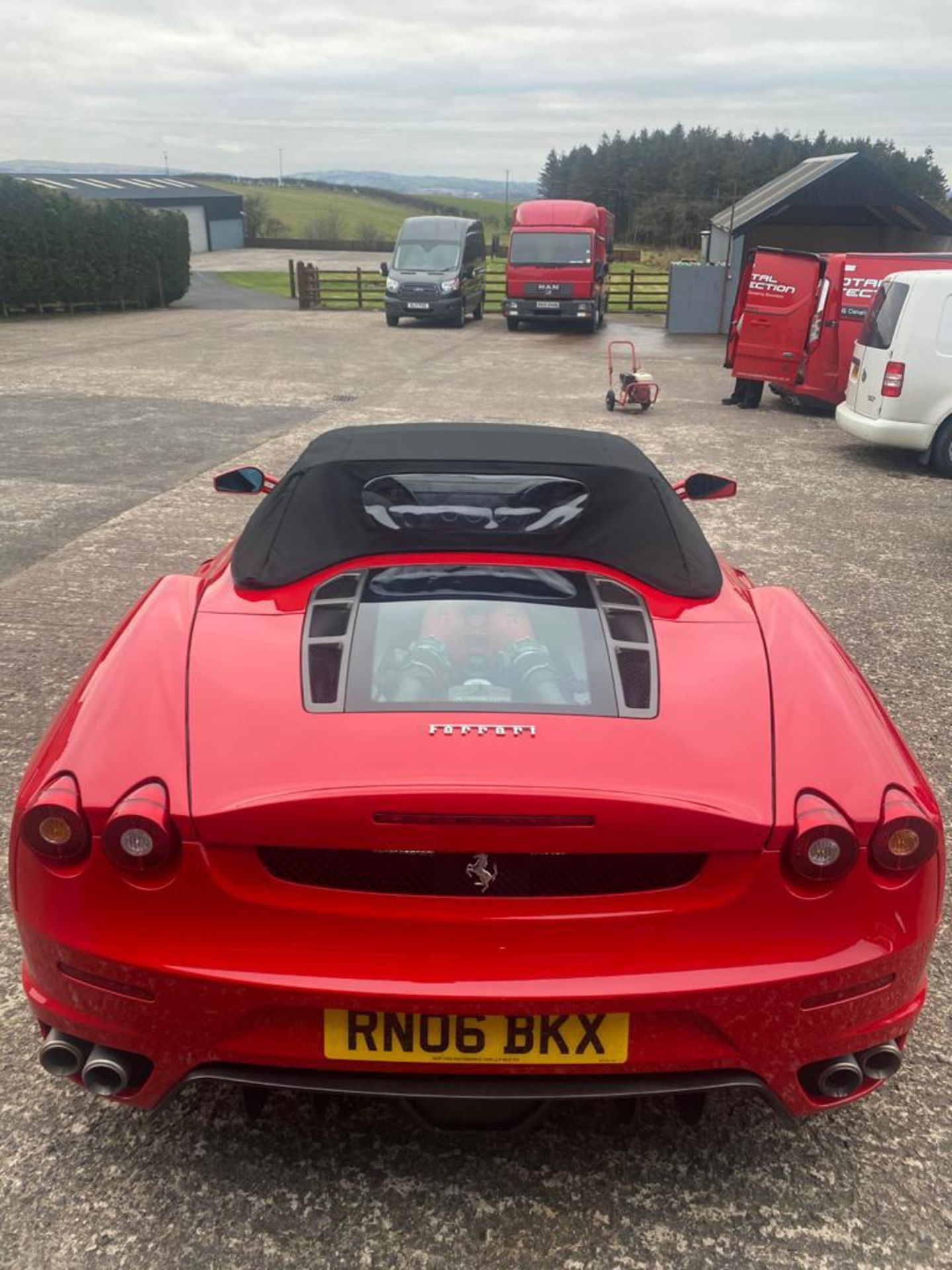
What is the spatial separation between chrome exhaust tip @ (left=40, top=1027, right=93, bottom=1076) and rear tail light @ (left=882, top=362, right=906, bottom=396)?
9966mm

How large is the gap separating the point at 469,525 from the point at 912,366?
8.51 m

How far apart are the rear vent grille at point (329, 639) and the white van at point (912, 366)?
892 cm

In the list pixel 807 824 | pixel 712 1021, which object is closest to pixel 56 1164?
pixel 712 1021

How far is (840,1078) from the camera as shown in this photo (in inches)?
80.9

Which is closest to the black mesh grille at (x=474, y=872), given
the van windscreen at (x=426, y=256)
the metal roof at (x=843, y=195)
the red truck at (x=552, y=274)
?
the red truck at (x=552, y=274)

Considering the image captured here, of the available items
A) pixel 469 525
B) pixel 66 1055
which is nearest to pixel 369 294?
pixel 469 525

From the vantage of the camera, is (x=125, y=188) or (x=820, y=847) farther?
(x=125, y=188)

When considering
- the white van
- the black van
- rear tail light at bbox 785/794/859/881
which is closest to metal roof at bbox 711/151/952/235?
the black van

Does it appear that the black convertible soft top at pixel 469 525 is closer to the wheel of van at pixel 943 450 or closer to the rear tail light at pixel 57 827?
the rear tail light at pixel 57 827

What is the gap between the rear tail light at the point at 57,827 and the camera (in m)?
1.97

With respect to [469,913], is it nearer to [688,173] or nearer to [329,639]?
[329,639]

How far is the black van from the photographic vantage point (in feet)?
84.7

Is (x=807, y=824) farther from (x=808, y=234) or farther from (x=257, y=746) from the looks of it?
(x=808, y=234)

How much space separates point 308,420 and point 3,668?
8180 millimetres
